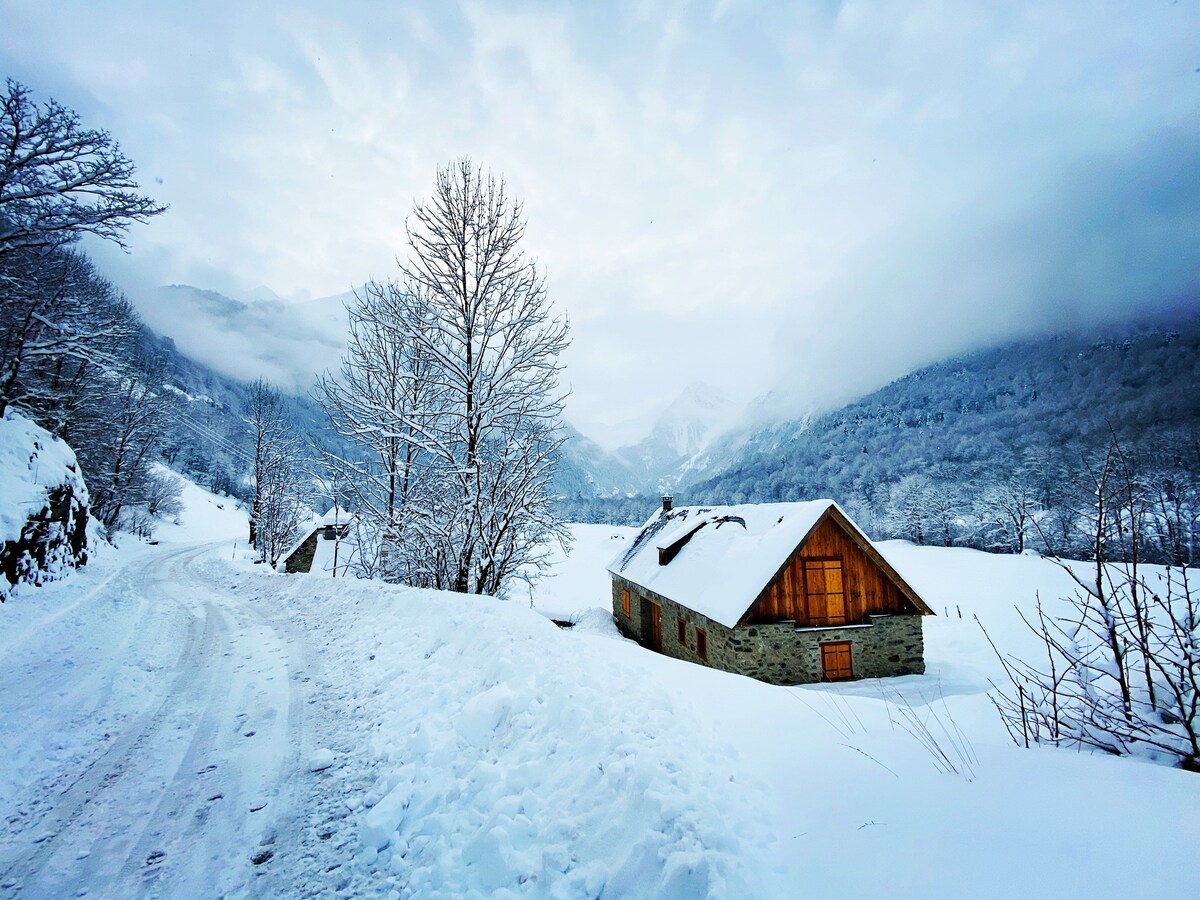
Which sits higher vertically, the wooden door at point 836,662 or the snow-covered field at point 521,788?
the snow-covered field at point 521,788

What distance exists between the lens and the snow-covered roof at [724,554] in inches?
568

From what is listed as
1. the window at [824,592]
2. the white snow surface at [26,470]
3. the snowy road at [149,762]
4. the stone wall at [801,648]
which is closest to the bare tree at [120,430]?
the white snow surface at [26,470]

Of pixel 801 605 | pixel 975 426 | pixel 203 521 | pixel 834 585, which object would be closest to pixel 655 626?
pixel 801 605

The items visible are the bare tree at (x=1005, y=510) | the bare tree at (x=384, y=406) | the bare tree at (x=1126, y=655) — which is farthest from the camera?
the bare tree at (x=1005, y=510)

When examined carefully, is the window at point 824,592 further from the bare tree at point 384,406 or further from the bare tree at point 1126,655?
the bare tree at point 384,406

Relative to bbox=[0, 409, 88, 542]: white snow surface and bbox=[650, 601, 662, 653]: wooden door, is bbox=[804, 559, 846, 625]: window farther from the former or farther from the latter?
bbox=[0, 409, 88, 542]: white snow surface

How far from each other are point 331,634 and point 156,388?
116 feet

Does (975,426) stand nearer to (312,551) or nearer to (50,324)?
(312,551)

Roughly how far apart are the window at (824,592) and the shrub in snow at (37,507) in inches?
814

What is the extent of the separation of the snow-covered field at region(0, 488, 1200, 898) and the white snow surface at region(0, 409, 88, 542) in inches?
251

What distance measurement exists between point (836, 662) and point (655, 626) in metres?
7.91

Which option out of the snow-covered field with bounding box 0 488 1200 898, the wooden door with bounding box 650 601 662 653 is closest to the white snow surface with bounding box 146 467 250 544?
the wooden door with bounding box 650 601 662 653

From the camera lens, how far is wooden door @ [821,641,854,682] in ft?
48.6

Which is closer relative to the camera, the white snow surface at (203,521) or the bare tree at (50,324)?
the bare tree at (50,324)
